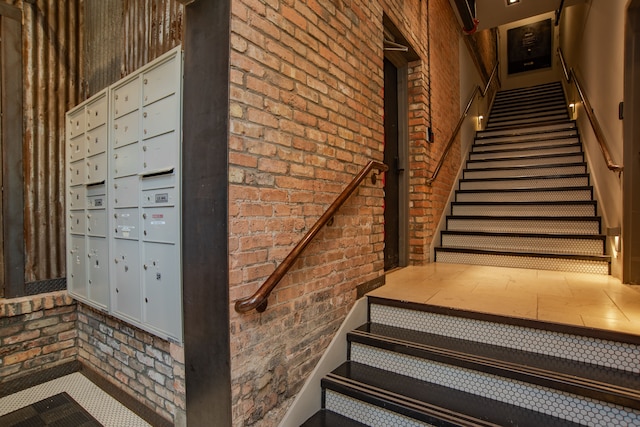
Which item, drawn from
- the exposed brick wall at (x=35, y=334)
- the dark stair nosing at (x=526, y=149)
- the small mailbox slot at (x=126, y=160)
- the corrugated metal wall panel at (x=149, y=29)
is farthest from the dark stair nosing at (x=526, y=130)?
the exposed brick wall at (x=35, y=334)

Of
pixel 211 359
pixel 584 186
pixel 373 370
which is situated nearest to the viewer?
pixel 211 359

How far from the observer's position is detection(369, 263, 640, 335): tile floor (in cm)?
186

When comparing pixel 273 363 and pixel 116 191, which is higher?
pixel 116 191

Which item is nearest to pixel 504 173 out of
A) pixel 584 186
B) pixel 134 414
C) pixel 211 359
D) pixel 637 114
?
pixel 584 186

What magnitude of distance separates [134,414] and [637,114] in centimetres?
426

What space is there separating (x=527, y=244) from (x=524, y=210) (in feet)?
1.99

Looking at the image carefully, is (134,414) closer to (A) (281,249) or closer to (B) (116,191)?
(B) (116,191)

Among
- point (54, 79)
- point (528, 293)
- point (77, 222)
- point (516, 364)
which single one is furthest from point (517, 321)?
point (54, 79)

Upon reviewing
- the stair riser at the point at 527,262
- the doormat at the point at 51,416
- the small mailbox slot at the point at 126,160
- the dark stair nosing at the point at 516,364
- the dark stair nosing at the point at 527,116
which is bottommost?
the doormat at the point at 51,416

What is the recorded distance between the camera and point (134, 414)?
2146 millimetres

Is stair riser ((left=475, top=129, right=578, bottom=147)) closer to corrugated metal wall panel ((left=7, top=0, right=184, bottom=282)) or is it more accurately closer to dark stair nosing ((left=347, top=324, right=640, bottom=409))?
dark stair nosing ((left=347, top=324, right=640, bottom=409))

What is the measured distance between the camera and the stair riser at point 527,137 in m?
4.95

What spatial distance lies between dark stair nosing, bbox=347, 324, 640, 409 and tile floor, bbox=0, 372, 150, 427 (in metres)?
1.57

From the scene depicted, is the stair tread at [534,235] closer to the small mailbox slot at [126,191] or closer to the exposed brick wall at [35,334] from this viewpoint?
the small mailbox slot at [126,191]
